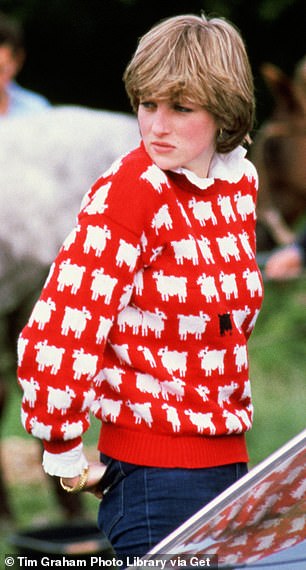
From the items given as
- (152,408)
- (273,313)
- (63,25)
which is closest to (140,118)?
(152,408)

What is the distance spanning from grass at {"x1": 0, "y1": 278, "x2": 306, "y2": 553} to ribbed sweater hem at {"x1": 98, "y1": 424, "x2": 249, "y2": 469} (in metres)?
2.53

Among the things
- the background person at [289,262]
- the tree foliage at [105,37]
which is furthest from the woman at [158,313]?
the tree foliage at [105,37]

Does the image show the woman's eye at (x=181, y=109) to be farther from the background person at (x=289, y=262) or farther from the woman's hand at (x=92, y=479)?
the background person at (x=289, y=262)

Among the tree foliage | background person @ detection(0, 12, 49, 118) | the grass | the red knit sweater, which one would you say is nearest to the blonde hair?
the red knit sweater

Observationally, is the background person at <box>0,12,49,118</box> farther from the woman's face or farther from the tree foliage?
the tree foliage

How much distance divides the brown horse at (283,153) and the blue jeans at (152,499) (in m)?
3.60

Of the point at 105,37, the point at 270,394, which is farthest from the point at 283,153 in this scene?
the point at 105,37

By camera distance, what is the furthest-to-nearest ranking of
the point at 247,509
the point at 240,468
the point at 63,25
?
the point at 63,25
the point at 240,468
the point at 247,509

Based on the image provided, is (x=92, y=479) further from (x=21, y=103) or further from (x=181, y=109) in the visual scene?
(x=21, y=103)

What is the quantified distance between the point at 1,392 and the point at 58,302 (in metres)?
2.94

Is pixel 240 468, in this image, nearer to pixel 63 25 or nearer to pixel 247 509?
pixel 247 509

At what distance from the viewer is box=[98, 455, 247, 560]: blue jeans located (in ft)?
6.94

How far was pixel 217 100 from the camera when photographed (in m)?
2.11

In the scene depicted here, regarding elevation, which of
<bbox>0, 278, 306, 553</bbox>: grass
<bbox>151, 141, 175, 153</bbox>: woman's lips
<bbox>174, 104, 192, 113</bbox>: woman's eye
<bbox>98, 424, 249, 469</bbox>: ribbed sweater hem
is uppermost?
<bbox>174, 104, 192, 113</bbox>: woman's eye
